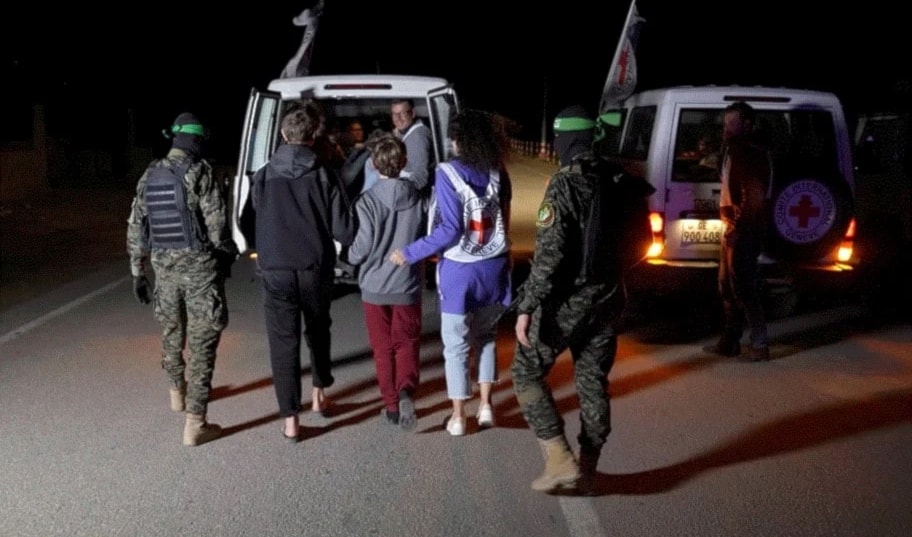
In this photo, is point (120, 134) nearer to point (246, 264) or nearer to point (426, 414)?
point (246, 264)

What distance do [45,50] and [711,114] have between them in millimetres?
34642

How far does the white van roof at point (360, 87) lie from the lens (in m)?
8.00

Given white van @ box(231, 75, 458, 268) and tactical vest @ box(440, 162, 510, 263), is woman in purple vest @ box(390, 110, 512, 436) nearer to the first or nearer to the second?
tactical vest @ box(440, 162, 510, 263)

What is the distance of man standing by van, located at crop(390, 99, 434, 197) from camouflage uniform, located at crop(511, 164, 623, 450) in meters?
2.84

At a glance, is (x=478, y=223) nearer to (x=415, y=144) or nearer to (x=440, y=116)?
(x=415, y=144)

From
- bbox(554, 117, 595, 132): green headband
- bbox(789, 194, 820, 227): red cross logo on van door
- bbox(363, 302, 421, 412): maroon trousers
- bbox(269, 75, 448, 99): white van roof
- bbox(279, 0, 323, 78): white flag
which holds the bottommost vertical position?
bbox(363, 302, 421, 412): maroon trousers

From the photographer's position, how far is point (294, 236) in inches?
205

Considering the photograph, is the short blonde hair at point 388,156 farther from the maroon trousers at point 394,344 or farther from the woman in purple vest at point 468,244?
the maroon trousers at point 394,344

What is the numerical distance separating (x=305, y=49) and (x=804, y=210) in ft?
22.2

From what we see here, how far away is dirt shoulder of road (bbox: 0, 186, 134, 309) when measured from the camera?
11.4 metres

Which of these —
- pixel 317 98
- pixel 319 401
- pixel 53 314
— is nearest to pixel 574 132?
pixel 319 401

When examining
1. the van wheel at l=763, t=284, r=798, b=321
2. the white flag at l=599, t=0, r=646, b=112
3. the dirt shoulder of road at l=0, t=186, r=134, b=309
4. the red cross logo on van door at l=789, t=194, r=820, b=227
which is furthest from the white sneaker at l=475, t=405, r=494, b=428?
the white flag at l=599, t=0, r=646, b=112

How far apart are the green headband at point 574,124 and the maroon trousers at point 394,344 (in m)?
1.60

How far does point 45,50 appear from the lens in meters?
37.0
